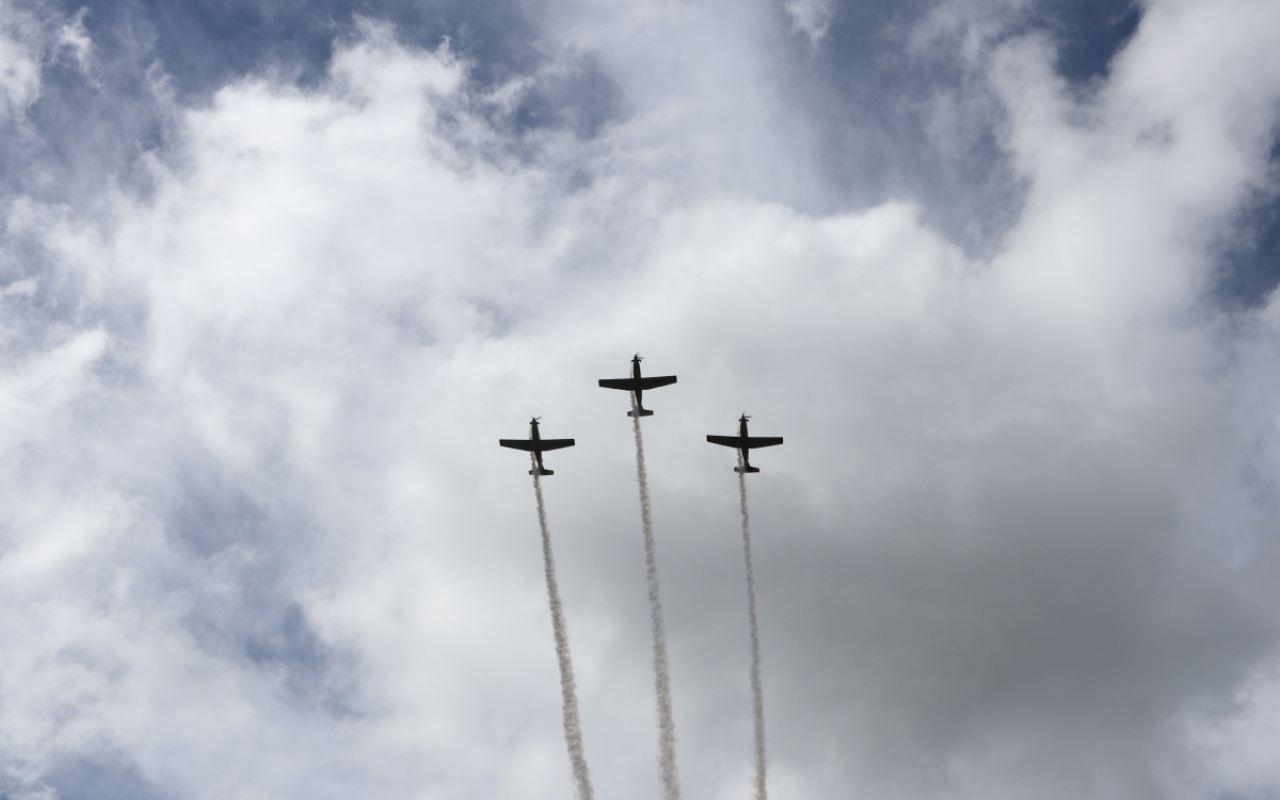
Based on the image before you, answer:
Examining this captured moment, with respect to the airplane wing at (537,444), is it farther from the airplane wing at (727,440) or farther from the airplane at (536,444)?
the airplane wing at (727,440)

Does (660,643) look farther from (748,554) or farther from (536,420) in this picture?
(536,420)

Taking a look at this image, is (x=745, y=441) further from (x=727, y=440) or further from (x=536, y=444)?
(x=536, y=444)

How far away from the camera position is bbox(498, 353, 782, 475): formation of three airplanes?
96.3 m

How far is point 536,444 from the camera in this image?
326ft

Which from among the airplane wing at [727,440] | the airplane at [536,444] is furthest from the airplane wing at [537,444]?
the airplane wing at [727,440]

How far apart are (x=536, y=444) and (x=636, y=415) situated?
12645 millimetres

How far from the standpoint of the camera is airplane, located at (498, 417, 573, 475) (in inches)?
3898

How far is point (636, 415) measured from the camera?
97.0 metres

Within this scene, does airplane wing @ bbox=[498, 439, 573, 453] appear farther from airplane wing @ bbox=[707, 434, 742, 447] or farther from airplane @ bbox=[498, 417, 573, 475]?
airplane wing @ bbox=[707, 434, 742, 447]

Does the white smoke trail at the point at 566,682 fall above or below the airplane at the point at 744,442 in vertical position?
below

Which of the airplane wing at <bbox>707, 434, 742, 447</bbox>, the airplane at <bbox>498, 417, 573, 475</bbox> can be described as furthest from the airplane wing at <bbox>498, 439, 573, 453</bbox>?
the airplane wing at <bbox>707, 434, 742, 447</bbox>

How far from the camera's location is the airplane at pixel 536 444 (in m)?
99.0

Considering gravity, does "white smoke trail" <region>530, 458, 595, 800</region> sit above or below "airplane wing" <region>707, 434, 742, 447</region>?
below

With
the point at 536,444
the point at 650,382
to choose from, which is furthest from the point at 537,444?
the point at 650,382
